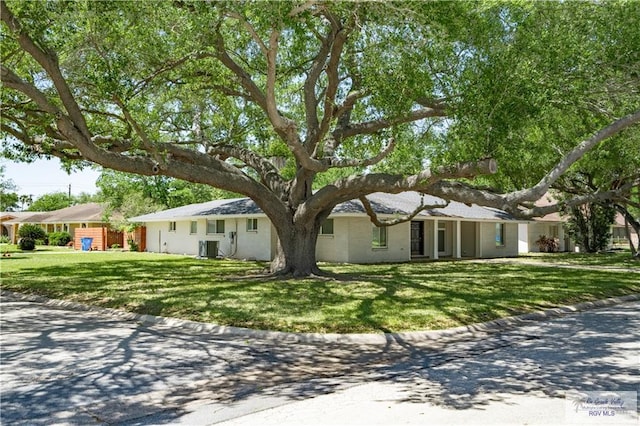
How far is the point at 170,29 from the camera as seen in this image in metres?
11.8

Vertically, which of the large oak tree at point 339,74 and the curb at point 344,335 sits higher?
the large oak tree at point 339,74

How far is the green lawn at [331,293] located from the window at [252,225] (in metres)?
7.39

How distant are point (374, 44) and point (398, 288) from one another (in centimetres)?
651

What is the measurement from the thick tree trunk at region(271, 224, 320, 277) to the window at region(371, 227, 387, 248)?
9.17 m

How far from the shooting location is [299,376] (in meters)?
7.16

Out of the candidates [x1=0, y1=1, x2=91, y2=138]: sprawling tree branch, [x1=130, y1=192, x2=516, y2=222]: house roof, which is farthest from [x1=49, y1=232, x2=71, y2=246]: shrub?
[x1=0, y1=1, x2=91, y2=138]: sprawling tree branch

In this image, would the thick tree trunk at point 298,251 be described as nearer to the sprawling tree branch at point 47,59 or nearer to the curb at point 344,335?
the curb at point 344,335

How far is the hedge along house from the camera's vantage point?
2553 cm

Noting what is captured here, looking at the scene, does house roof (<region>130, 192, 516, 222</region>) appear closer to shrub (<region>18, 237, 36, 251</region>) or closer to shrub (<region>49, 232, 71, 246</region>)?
shrub (<region>18, 237, 36, 251</region>)

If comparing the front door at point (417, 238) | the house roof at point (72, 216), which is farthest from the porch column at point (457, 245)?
the house roof at point (72, 216)

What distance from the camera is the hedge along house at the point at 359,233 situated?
2553cm

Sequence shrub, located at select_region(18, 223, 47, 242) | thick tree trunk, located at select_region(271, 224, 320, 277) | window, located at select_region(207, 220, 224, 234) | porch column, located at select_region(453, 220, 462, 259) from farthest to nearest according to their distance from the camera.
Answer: shrub, located at select_region(18, 223, 47, 242) < porch column, located at select_region(453, 220, 462, 259) < window, located at select_region(207, 220, 224, 234) < thick tree trunk, located at select_region(271, 224, 320, 277)

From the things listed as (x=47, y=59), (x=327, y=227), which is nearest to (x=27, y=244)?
(x=327, y=227)

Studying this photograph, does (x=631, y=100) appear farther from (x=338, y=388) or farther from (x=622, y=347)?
(x=338, y=388)
